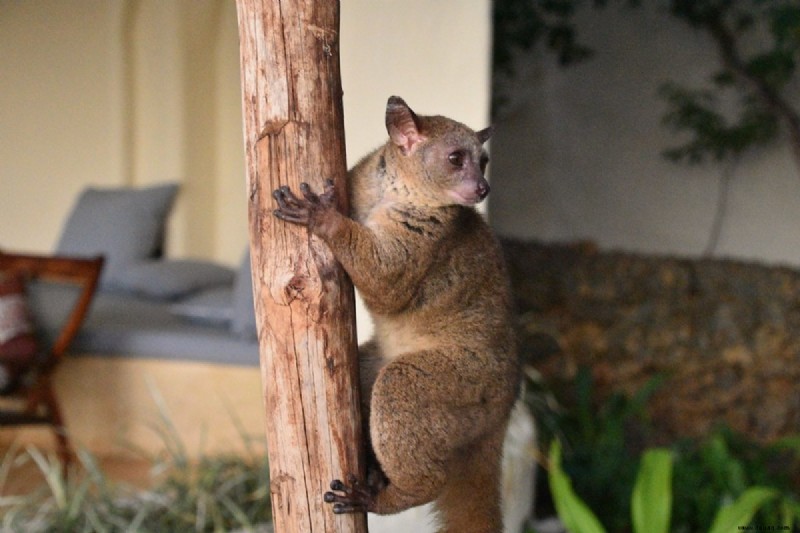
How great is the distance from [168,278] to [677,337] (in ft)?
10.2

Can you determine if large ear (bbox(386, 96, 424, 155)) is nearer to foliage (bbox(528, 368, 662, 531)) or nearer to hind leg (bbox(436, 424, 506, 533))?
hind leg (bbox(436, 424, 506, 533))

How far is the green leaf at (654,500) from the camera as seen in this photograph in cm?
311

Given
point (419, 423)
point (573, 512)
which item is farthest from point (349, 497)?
point (573, 512)

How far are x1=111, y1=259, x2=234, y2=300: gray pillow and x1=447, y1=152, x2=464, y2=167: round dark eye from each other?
408 cm

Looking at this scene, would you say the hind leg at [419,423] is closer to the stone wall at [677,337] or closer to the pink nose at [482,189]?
the pink nose at [482,189]

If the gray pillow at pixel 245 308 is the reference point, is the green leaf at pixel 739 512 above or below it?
below

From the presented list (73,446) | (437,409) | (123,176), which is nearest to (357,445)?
(437,409)

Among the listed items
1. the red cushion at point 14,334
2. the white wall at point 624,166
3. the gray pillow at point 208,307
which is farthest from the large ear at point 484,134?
the white wall at point 624,166

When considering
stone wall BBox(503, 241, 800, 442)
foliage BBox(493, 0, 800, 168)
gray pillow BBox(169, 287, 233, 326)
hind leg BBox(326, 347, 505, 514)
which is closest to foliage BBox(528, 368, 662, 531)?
stone wall BBox(503, 241, 800, 442)

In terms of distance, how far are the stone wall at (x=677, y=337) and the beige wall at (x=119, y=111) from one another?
3.77m

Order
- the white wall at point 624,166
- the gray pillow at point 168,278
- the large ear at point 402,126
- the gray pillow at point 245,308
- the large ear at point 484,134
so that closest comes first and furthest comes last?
1. the large ear at point 402,126
2. the large ear at point 484,134
3. the gray pillow at point 245,308
4. the gray pillow at point 168,278
5. the white wall at point 624,166

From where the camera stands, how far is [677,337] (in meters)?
4.90

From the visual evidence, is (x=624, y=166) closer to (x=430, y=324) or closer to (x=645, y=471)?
(x=645, y=471)

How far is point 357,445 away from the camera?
67.5 inches
